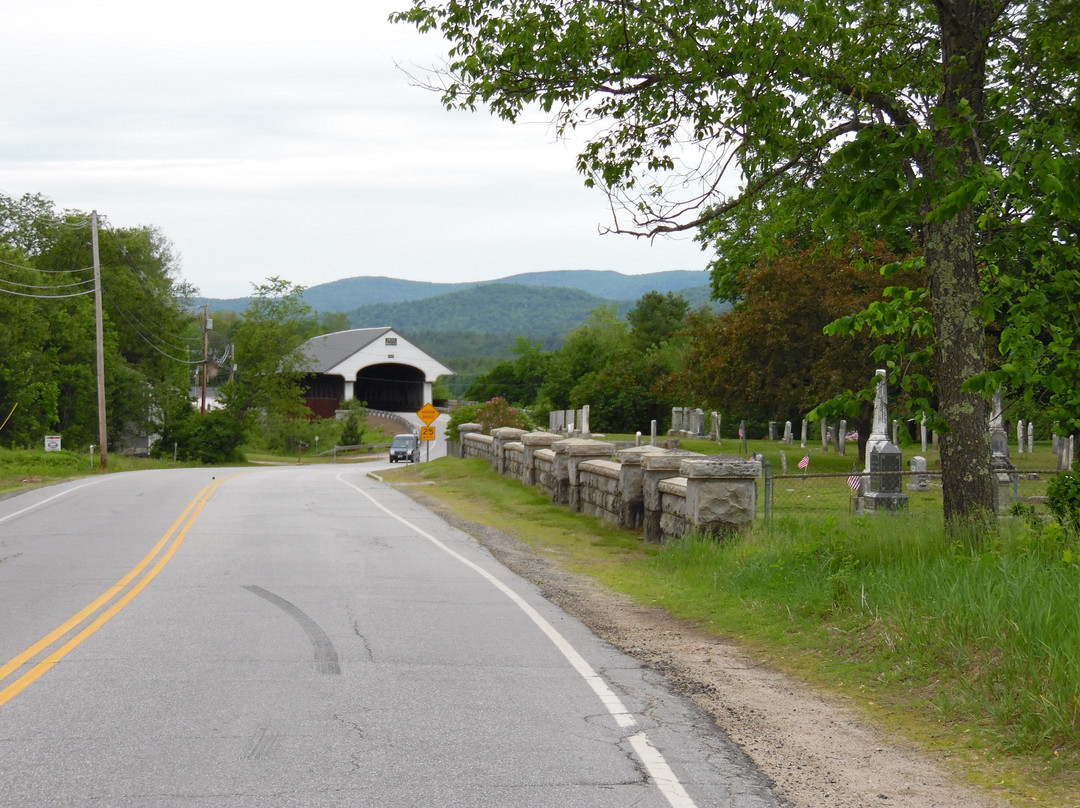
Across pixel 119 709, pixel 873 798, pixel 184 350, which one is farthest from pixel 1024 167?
pixel 184 350

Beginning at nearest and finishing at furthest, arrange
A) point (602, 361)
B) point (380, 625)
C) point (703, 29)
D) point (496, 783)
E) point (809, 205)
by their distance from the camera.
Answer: point (496, 783), point (380, 625), point (703, 29), point (809, 205), point (602, 361)

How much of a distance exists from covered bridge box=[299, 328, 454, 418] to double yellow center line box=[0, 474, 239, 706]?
3001 inches

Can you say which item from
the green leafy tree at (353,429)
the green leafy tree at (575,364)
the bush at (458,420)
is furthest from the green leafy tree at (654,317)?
the bush at (458,420)

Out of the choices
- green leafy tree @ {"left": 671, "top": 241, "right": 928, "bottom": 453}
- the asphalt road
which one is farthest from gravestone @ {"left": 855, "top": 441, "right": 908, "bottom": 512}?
green leafy tree @ {"left": 671, "top": 241, "right": 928, "bottom": 453}

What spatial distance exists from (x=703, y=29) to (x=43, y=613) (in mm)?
8743

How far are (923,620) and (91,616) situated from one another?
23.3ft

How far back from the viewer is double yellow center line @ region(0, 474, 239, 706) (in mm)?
6820

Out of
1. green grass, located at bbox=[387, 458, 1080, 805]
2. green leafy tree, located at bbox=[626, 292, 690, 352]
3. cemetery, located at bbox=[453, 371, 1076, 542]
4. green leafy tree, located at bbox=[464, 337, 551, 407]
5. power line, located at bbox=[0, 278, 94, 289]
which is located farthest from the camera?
green leafy tree, located at bbox=[464, 337, 551, 407]

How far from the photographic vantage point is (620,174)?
1233 centimetres

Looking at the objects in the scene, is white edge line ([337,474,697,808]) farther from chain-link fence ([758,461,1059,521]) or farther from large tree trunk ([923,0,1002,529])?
chain-link fence ([758,461,1059,521])

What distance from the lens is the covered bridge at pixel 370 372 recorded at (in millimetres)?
97875

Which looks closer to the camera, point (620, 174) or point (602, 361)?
point (620, 174)

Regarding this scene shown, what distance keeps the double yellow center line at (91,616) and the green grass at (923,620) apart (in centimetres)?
545

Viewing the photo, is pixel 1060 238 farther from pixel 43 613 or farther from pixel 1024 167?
pixel 43 613
